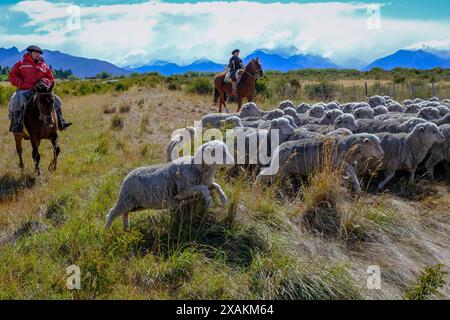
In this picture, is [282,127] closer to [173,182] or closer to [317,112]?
[317,112]

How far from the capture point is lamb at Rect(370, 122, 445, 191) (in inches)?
334

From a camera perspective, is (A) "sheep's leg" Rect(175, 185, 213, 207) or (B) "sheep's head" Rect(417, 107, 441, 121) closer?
(A) "sheep's leg" Rect(175, 185, 213, 207)

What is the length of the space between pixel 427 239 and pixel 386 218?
662 millimetres

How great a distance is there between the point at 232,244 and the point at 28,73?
287 inches

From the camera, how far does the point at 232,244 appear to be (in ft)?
18.2

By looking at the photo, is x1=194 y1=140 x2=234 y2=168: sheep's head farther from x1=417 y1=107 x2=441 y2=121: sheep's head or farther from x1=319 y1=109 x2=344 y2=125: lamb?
x1=417 y1=107 x2=441 y2=121: sheep's head

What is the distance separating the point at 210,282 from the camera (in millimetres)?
4781

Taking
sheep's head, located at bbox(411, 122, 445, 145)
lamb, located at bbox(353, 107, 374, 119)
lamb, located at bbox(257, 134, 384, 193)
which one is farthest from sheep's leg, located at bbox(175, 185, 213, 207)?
lamb, located at bbox(353, 107, 374, 119)

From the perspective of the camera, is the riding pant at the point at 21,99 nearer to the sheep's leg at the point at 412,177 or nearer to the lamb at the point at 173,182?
the lamb at the point at 173,182

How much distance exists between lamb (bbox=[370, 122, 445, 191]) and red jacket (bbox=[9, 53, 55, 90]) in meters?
7.48

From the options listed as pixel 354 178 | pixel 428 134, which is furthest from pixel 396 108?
pixel 354 178

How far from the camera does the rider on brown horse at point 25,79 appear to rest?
1012 centimetres
